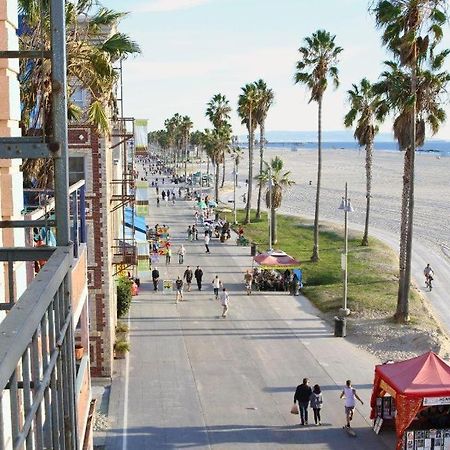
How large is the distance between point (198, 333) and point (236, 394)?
656cm

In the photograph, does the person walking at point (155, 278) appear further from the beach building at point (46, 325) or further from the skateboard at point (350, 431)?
the beach building at point (46, 325)

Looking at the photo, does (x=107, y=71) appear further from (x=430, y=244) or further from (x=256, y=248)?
(x=430, y=244)

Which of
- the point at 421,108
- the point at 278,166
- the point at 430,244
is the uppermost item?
the point at 421,108

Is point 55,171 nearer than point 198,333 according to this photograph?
Yes

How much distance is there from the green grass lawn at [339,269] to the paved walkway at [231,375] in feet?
5.98

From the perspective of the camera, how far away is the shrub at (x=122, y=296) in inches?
1069

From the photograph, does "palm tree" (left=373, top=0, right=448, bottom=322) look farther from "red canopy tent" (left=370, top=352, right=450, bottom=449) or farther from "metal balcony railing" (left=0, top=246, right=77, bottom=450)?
"metal balcony railing" (left=0, top=246, right=77, bottom=450)

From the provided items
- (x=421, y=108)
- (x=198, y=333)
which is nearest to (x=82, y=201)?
(x=198, y=333)

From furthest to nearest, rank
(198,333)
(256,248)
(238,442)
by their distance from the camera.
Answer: (256,248)
(198,333)
(238,442)

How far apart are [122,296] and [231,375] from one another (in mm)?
7773

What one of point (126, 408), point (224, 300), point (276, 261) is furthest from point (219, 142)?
point (126, 408)

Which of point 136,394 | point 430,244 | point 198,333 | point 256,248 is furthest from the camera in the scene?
point 430,244

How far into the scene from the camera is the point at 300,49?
3953cm

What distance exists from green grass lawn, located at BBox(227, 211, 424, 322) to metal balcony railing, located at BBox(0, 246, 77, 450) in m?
24.6
